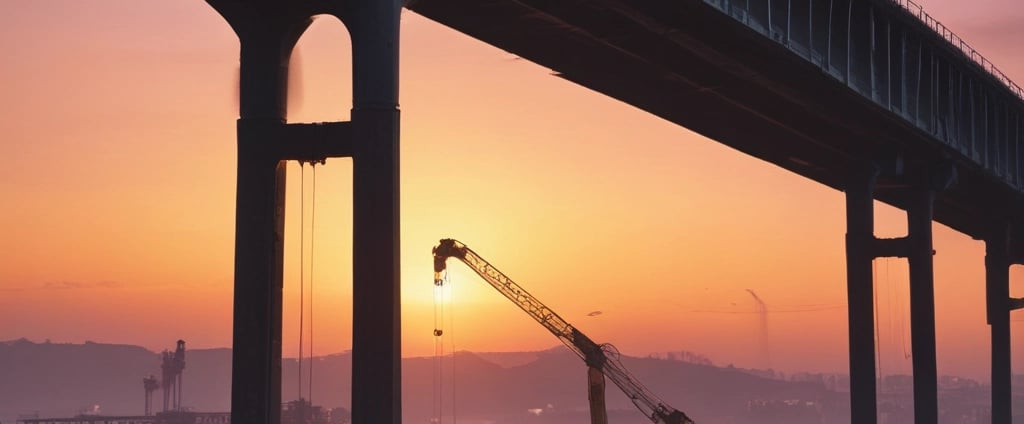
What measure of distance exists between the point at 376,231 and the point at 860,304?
54862 millimetres

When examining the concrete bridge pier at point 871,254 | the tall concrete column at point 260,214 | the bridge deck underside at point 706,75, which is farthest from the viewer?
the concrete bridge pier at point 871,254

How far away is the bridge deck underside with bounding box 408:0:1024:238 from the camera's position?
48.1 m

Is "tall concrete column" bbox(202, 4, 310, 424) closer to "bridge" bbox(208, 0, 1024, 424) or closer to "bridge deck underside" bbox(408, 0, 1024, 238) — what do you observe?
"bridge" bbox(208, 0, 1024, 424)

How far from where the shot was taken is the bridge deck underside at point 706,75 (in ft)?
158

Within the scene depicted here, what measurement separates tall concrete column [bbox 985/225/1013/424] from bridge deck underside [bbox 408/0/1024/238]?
35007 millimetres

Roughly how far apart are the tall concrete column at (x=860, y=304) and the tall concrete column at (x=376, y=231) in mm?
52006

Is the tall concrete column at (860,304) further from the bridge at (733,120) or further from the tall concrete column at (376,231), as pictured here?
the tall concrete column at (376,231)

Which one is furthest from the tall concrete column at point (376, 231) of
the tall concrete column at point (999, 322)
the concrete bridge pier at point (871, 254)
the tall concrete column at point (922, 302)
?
the tall concrete column at point (999, 322)

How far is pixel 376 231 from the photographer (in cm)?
3219

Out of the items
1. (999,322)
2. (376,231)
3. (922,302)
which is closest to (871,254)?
(922,302)

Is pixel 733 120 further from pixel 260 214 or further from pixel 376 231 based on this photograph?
pixel 376 231

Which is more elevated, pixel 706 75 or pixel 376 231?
pixel 706 75

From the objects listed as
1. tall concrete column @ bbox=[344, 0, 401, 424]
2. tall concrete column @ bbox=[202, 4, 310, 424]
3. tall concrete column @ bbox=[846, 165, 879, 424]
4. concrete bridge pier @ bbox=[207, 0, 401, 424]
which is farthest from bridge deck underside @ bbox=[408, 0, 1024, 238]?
tall concrete column @ bbox=[344, 0, 401, 424]

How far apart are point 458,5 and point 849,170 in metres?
38.5
